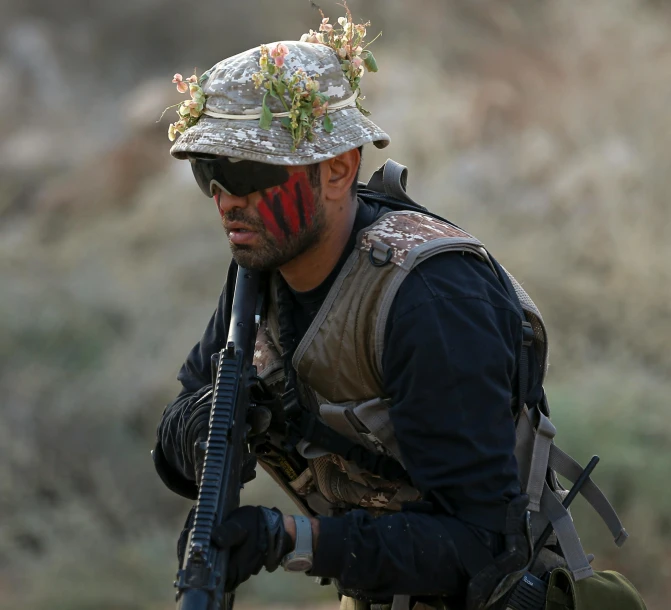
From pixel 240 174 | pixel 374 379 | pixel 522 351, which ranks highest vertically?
pixel 240 174

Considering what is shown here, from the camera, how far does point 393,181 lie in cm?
288

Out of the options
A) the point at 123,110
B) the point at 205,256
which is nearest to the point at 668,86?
the point at 205,256

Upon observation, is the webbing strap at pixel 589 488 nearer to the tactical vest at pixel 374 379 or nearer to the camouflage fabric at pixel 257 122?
the tactical vest at pixel 374 379

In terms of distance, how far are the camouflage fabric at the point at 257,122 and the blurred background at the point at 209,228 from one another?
13.1 feet

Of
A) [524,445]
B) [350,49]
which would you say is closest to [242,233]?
[350,49]

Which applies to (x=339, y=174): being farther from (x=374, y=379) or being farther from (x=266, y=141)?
(x=374, y=379)

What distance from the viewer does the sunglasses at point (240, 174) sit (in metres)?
2.52

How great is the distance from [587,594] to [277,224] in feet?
3.73

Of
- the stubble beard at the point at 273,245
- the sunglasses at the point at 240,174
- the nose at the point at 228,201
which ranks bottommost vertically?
the stubble beard at the point at 273,245

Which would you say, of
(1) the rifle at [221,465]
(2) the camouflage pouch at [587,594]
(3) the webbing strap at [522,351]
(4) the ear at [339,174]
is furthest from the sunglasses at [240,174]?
(2) the camouflage pouch at [587,594]

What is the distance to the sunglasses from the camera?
8.26 feet

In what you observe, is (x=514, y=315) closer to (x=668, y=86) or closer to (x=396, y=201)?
(x=396, y=201)

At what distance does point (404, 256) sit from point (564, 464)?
726 millimetres

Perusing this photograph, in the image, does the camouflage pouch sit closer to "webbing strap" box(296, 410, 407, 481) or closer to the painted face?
"webbing strap" box(296, 410, 407, 481)
